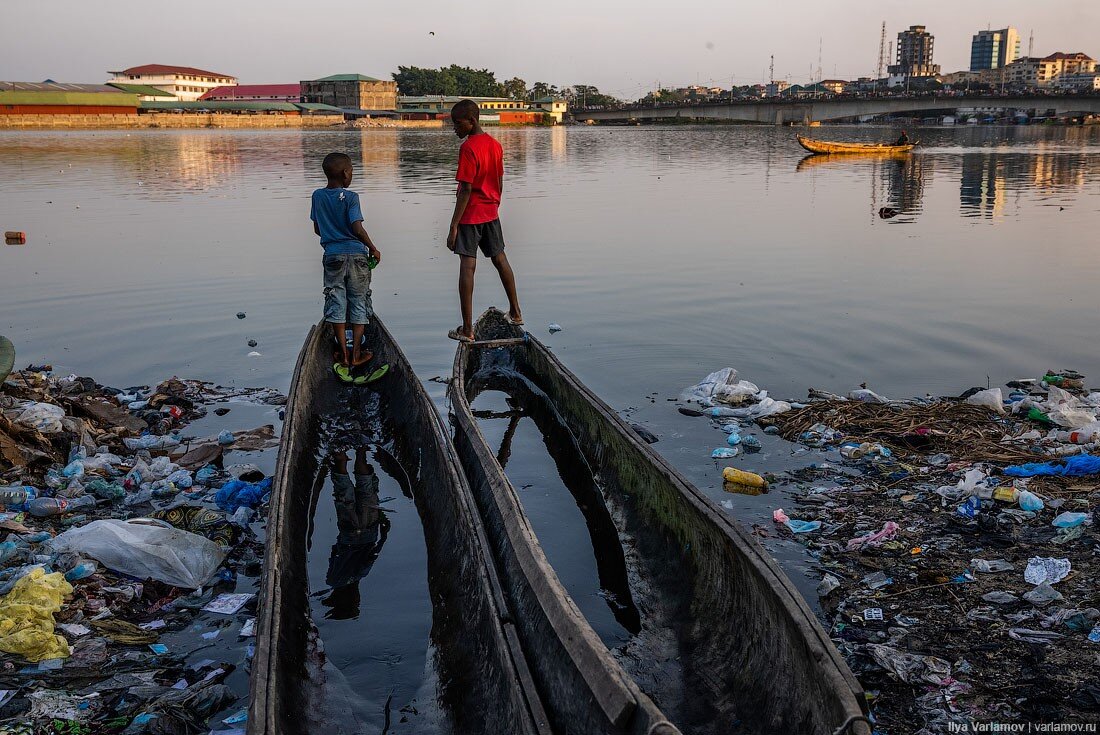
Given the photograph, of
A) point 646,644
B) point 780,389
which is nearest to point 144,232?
point 780,389

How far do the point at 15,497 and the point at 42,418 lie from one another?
1.12 metres

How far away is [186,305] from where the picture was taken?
34.1 ft

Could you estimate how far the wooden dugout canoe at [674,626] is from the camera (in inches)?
93.0

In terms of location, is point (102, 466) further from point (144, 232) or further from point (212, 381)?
point (144, 232)

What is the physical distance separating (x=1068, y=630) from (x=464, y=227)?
5125 millimetres

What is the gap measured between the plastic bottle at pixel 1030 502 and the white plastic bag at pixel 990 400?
182cm

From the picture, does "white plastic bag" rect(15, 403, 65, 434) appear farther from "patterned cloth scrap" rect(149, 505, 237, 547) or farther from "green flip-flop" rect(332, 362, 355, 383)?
"green flip-flop" rect(332, 362, 355, 383)

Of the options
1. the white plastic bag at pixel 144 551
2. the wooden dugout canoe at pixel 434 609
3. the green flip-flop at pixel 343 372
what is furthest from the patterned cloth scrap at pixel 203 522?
the green flip-flop at pixel 343 372

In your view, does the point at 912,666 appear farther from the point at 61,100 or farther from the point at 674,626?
the point at 61,100

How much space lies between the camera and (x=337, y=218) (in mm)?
6562

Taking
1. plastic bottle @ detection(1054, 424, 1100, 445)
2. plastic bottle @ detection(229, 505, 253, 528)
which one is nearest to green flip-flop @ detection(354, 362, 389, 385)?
plastic bottle @ detection(229, 505, 253, 528)

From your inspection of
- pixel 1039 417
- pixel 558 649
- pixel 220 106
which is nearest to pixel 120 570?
pixel 558 649

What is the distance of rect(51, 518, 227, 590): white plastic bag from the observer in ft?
13.5

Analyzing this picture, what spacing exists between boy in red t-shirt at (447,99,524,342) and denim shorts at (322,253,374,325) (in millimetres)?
778
